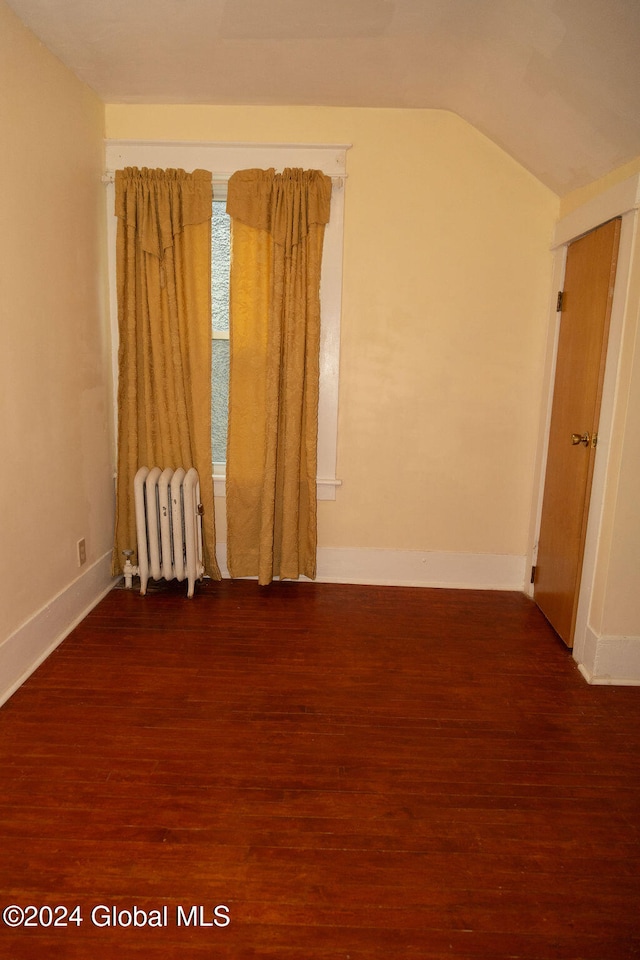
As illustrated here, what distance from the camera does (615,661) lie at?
102 inches

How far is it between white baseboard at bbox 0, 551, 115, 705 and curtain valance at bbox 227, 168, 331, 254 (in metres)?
2.10

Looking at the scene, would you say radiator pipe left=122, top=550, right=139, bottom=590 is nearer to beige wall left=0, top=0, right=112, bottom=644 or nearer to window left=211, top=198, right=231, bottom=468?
beige wall left=0, top=0, right=112, bottom=644

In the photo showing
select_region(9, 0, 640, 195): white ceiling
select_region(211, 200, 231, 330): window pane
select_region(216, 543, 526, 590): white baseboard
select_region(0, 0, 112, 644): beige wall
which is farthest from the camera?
select_region(216, 543, 526, 590): white baseboard

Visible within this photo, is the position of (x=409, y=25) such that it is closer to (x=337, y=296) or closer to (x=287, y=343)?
(x=337, y=296)

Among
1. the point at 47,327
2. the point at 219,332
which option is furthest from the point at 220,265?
the point at 47,327

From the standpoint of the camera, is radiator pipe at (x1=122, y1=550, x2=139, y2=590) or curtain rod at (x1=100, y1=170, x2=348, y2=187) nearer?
curtain rod at (x1=100, y1=170, x2=348, y2=187)

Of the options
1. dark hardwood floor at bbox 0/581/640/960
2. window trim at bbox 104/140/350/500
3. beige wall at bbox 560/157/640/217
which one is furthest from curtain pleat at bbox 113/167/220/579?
beige wall at bbox 560/157/640/217

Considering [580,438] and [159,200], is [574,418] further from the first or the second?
[159,200]

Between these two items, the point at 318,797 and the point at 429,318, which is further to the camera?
the point at 429,318

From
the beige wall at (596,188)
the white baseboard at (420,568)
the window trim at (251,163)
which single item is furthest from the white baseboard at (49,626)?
the beige wall at (596,188)

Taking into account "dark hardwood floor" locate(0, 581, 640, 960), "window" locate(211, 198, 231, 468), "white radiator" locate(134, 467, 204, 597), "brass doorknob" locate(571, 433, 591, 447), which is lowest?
"dark hardwood floor" locate(0, 581, 640, 960)

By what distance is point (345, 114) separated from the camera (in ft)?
10.4

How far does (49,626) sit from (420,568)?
2098mm

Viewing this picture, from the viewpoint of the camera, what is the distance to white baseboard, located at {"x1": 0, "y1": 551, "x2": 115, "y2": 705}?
240 centimetres
